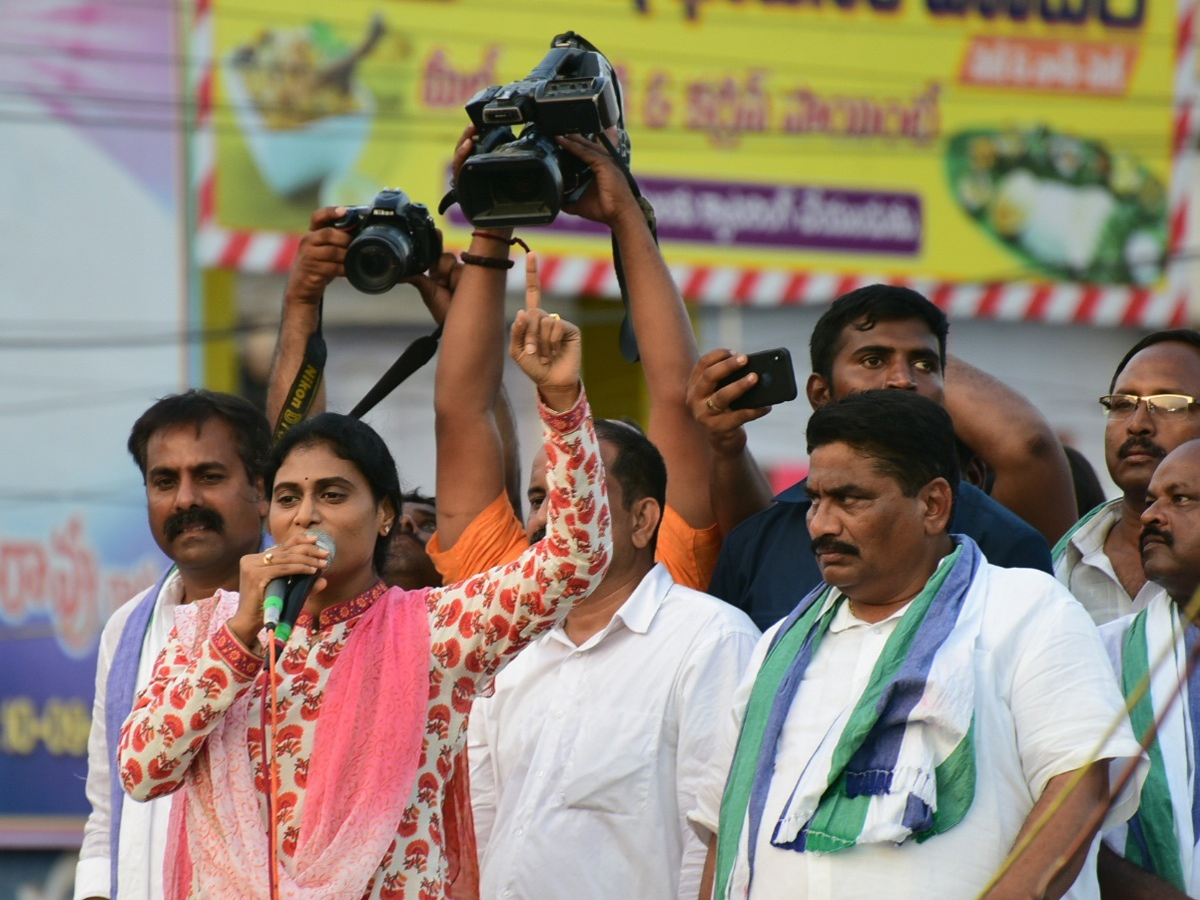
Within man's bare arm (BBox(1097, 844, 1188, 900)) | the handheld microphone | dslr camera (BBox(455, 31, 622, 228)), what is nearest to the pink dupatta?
the handheld microphone

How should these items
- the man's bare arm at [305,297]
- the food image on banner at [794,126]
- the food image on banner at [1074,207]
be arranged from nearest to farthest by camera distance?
1. the man's bare arm at [305,297]
2. the food image on banner at [794,126]
3. the food image on banner at [1074,207]

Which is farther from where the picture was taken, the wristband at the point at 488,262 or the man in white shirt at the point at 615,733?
the wristband at the point at 488,262

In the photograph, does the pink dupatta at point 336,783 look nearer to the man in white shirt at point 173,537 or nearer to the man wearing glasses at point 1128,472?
the man in white shirt at point 173,537

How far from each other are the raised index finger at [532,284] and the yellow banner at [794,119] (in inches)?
251

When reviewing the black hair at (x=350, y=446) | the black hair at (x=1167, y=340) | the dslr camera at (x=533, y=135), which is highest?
the dslr camera at (x=533, y=135)

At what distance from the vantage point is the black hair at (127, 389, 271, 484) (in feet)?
13.7

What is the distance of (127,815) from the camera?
12.6 feet

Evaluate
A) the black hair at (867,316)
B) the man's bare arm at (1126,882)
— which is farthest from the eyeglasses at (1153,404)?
the man's bare arm at (1126,882)

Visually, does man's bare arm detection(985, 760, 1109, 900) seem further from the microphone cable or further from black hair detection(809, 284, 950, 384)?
black hair detection(809, 284, 950, 384)

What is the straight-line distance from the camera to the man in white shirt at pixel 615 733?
3.69 metres

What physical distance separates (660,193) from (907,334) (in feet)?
19.7

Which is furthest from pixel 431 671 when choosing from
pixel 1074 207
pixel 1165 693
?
pixel 1074 207

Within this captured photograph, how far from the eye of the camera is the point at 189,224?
926 cm

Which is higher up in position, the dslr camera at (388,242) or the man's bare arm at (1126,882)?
the dslr camera at (388,242)
